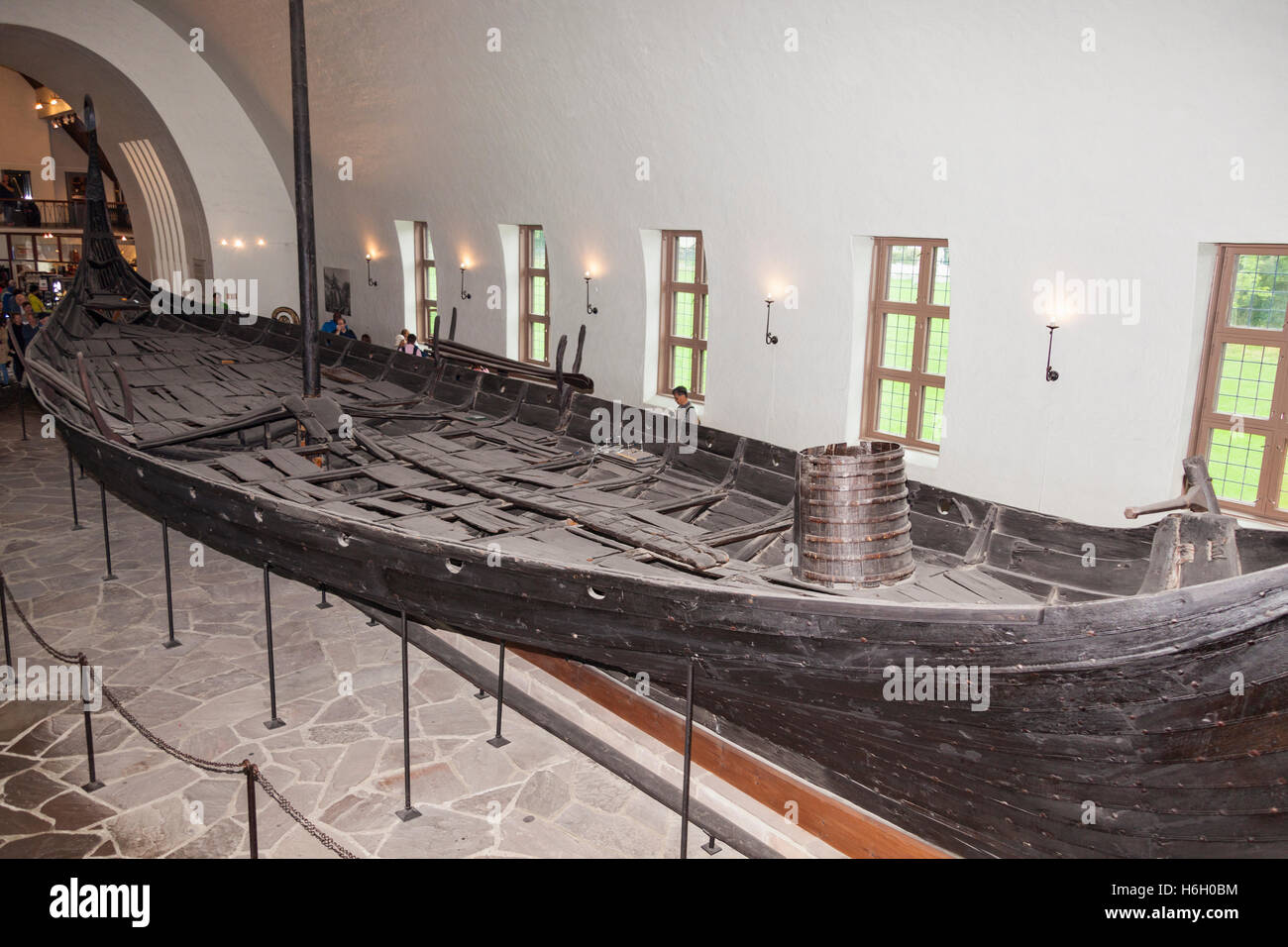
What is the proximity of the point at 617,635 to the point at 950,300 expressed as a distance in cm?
546

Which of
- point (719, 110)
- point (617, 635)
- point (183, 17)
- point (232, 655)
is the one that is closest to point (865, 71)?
point (719, 110)

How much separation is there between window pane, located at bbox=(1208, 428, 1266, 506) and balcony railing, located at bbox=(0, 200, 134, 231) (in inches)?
1133

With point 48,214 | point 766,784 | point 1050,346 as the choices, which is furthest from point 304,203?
point 48,214

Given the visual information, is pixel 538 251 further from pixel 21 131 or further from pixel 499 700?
pixel 21 131

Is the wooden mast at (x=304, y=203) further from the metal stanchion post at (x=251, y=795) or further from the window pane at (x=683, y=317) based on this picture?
the window pane at (x=683, y=317)

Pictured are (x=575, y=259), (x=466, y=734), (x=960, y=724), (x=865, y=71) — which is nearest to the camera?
(x=960, y=724)

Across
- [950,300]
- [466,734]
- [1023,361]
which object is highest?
[950,300]

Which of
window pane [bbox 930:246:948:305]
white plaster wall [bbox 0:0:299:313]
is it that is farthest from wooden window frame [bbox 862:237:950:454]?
white plaster wall [bbox 0:0:299:313]

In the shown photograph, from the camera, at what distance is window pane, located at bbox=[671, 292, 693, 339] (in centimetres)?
1166

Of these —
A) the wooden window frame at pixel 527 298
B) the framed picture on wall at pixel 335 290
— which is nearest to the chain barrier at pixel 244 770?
the wooden window frame at pixel 527 298

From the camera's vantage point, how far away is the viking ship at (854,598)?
2928 mm

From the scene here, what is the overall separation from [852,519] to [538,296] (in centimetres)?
1076

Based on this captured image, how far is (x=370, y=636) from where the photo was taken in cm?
696

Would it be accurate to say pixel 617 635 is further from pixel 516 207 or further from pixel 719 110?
pixel 516 207
